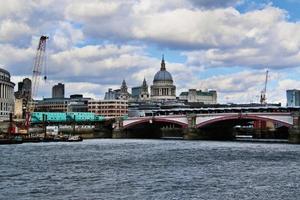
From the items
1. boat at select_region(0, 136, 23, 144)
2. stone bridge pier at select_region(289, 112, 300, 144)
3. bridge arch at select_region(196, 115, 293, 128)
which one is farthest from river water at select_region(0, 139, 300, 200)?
boat at select_region(0, 136, 23, 144)

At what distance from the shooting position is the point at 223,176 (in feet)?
183

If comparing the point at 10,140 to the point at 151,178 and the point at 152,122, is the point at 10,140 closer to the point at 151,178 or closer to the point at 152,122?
the point at 152,122

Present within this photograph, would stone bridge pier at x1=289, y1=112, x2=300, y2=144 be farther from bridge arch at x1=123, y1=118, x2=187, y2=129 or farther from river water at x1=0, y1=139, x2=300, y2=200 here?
river water at x1=0, y1=139, x2=300, y2=200

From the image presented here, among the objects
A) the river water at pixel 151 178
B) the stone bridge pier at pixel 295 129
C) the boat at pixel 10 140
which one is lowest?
the river water at pixel 151 178

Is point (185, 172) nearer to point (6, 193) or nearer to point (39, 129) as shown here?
point (6, 193)

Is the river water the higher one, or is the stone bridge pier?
the stone bridge pier

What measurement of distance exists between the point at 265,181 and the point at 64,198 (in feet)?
60.8

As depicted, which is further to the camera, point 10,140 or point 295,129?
point 10,140

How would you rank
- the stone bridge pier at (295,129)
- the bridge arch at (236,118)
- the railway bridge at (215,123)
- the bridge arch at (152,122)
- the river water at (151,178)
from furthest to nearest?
1. the bridge arch at (152,122)
2. the railway bridge at (215,123)
3. the bridge arch at (236,118)
4. the stone bridge pier at (295,129)
5. the river water at (151,178)

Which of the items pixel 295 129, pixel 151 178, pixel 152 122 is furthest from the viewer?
pixel 152 122

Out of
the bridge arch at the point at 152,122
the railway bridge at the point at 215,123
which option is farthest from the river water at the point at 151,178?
the bridge arch at the point at 152,122

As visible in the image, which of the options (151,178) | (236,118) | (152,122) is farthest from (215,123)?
(151,178)

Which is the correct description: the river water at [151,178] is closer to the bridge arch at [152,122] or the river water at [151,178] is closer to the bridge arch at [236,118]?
the bridge arch at [236,118]

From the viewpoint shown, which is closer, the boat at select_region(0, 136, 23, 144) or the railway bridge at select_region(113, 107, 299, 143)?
the boat at select_region(0, 136, 23, 144)
